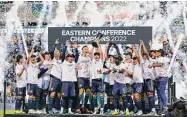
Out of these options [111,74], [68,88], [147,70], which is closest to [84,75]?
[68,88]

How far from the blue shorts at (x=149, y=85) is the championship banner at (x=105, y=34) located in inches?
26.1

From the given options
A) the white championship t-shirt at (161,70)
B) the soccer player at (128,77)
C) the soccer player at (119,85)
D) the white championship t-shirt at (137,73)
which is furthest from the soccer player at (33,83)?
the white championship t-shirt at (161,70)

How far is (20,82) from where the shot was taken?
7.55m

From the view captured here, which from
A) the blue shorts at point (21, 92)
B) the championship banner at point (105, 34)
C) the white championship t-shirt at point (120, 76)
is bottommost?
the blue shorts at point (21, 92)

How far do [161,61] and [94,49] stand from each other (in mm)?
1130

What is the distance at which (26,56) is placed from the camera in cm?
756

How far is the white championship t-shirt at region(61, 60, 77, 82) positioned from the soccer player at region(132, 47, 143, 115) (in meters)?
1.01

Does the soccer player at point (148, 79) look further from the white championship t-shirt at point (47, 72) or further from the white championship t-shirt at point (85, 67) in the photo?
the white championship t-shirt at point (47, 72)

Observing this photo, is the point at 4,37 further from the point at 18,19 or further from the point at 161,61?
the point at 161,61

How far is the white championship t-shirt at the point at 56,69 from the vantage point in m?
7.45

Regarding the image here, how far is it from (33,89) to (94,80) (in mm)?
1078

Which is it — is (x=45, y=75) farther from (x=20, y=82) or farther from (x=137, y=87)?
(x=137, y=87)

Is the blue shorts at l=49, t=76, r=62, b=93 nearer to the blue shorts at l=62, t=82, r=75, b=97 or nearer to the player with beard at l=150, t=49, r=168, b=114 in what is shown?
the blue shorts at l=62, t=82, r=75, b=97

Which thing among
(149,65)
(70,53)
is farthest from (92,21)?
(149,65)
